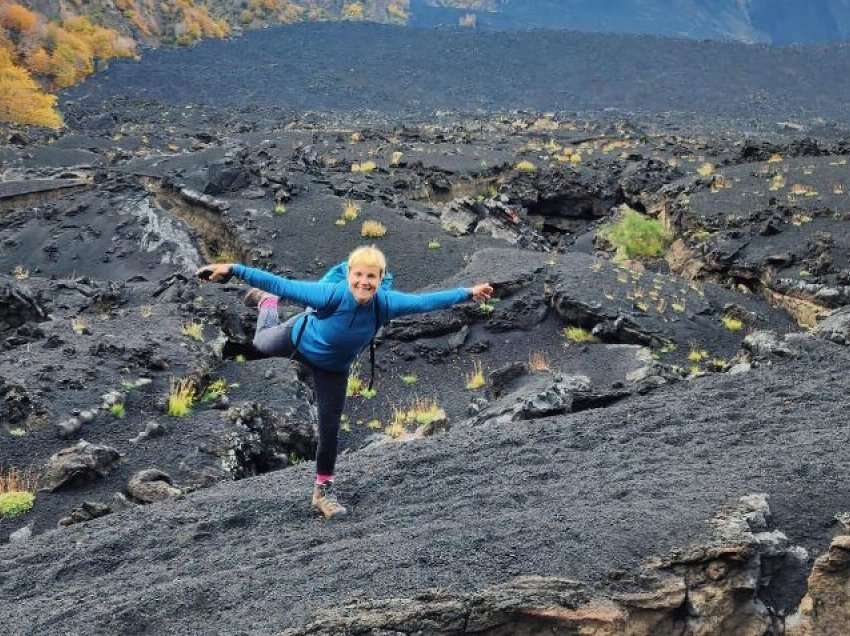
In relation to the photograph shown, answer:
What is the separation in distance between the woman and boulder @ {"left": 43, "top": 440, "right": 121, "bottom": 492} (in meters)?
4.39

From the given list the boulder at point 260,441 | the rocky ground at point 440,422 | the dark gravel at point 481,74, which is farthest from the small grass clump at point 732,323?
the dark gravel at point 481,74

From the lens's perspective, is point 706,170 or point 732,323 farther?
point 706,170

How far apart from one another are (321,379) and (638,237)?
21.1 metres

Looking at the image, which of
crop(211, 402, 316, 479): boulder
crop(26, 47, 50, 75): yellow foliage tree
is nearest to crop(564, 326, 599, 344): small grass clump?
crop(211, 402, 316, 479): boulder

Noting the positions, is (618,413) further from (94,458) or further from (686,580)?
(94,458)

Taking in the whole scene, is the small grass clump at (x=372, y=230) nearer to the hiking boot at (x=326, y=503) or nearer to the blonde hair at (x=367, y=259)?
the hiking boot at (x=326, y=503)

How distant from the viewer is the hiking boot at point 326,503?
5977 mm

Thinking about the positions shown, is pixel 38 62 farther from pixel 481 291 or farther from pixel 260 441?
pixel 481 291

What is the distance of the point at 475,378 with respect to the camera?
593 inches

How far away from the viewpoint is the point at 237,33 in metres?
96.5

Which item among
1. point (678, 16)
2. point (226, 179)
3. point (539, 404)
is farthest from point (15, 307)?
point (678, 16)

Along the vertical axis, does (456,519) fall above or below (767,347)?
below

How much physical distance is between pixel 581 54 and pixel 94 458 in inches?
3916

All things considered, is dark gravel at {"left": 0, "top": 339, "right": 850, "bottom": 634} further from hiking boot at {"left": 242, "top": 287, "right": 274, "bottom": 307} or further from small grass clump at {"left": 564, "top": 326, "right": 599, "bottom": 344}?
small grass clump at {"left": 564, "top": 326, "right": 599, "bottom": 344}
